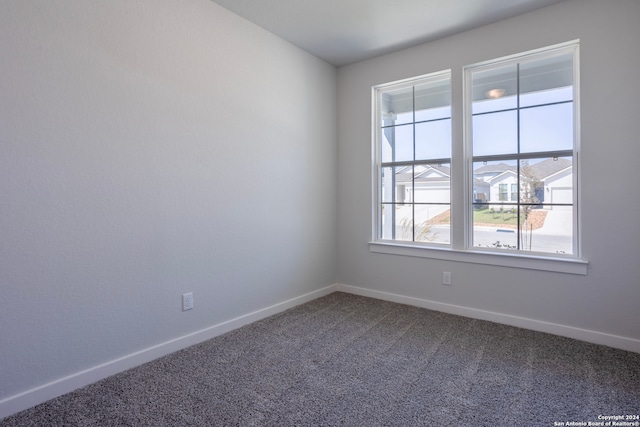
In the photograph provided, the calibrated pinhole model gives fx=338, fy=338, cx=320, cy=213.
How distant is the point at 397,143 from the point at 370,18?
122 cm

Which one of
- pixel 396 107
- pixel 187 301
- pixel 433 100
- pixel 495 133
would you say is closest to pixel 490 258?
pixel 495 133

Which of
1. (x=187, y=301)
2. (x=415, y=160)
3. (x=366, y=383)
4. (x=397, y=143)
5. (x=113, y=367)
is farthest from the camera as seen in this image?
(x=397, y=143)

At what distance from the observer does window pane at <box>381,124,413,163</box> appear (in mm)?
3414

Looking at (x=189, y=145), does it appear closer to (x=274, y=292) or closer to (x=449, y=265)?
(x=274, y=292)

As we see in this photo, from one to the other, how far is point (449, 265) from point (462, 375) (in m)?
1.25

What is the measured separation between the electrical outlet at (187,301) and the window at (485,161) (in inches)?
74.6

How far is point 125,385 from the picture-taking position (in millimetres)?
1900

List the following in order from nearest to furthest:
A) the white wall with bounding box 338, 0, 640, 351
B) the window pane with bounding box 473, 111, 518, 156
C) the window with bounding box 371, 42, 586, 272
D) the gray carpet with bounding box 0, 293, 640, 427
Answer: the gray carpet with bounding box 0, 293, 640, 427
the white wall with bounding box 338, 0, 640, 351
the window with bounding box 371, 42, 586, 272
the window pane with bounding box 473, 111, 518, 156

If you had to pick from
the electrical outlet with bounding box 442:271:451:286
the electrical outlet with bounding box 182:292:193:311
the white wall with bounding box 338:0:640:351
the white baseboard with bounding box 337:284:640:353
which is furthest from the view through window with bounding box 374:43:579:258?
the electrical outlet with bounding box 182:292:193:311

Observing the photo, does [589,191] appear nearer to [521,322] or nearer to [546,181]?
[546,181]

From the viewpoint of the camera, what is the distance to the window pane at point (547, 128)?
8.55 ft

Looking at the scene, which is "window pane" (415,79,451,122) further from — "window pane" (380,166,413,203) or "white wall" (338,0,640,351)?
"window pane" (380,166,413,203)

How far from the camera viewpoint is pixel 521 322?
2.73 meters

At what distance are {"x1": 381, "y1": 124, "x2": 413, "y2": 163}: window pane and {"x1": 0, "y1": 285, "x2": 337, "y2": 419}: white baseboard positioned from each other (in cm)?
192
